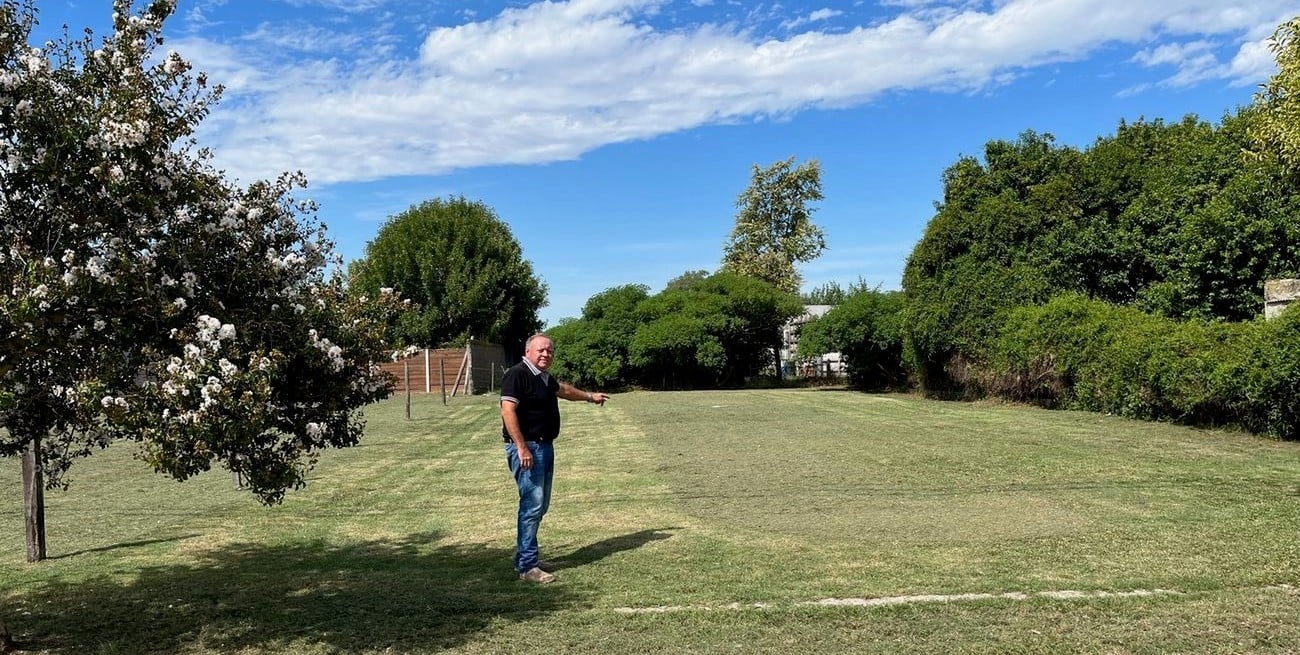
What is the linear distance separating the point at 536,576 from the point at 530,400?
3.84 ft

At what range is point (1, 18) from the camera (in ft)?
13.8

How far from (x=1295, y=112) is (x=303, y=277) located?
769 centimetres

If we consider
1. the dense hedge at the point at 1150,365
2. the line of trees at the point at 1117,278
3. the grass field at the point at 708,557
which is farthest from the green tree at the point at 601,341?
the grass field at the point at 708,557

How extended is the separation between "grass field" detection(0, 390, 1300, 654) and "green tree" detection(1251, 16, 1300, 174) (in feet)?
10.0

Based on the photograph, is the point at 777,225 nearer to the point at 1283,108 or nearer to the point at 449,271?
the point at 449,271

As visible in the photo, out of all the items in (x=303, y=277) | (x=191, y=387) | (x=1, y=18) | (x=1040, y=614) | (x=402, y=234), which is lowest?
(x=1040, y=614)

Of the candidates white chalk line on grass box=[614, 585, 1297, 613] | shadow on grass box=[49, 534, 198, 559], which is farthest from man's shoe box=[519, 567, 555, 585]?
shadow on grass box=[49, 534, 198, 559]

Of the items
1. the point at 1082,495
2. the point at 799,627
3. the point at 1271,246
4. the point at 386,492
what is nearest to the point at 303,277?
the point at 799,627

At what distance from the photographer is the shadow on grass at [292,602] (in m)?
5.03

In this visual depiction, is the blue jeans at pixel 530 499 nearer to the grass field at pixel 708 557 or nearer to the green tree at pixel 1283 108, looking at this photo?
the grass field at pixel 708 557

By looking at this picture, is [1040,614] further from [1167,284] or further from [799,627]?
[1167,284]

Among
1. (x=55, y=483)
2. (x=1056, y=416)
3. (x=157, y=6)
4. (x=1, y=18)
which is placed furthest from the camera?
(x=1056, y=416)

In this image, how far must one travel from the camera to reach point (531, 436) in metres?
6.29

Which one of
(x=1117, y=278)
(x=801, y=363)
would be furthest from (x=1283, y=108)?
(x=801, y=363)
